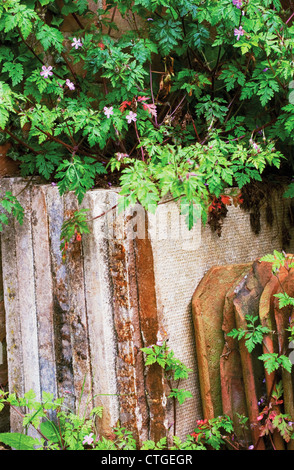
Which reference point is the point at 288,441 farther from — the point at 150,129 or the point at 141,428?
the point at 150,129

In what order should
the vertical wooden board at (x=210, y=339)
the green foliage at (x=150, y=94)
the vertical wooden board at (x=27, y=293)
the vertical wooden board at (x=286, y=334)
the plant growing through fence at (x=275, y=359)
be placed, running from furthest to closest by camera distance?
1. the vertical wooden board at (x=27, y=293)
2. the vertical wooden board at (x=210, y=339)
3. the green foliage at (x=150, y=94)
4. the vertical wooden board at (x=286, y=334)
5. the plant growing through fence at (x=275, y=359)

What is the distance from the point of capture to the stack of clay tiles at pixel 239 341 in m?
2.75

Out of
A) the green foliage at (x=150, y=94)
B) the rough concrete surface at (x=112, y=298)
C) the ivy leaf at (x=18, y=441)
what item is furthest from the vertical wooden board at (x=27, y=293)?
the ivy leaf at (x=18, y=441)

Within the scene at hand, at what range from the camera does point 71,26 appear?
142 inches

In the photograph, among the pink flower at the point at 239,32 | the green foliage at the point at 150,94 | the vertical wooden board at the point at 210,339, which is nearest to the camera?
the green foliage at the point at 150,94

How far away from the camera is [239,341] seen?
289 centimetres

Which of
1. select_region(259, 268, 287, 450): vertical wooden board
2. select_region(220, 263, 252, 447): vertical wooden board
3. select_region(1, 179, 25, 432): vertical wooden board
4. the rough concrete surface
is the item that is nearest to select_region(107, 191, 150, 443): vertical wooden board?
the rough concrete surface

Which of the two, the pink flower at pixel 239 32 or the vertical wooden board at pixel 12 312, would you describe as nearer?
the pink flower at pixel 239 32

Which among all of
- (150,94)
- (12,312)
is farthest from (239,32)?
(12,312)

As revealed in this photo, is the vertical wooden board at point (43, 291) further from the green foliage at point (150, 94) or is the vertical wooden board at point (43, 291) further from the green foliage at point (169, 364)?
the green foliage at point (169, 364)

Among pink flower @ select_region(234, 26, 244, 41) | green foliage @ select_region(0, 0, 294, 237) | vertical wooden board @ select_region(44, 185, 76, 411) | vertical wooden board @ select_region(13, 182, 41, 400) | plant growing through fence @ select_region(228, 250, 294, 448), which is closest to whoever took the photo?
plant growing through fence @ select_region(228, 250, 294, 448)

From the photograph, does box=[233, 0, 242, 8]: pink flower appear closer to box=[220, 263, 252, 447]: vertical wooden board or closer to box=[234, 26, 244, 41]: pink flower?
box=[234, 26, 244, 41]: pink flower

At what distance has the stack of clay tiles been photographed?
9.01 ft

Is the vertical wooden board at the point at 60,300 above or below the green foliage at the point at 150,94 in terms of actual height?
below
